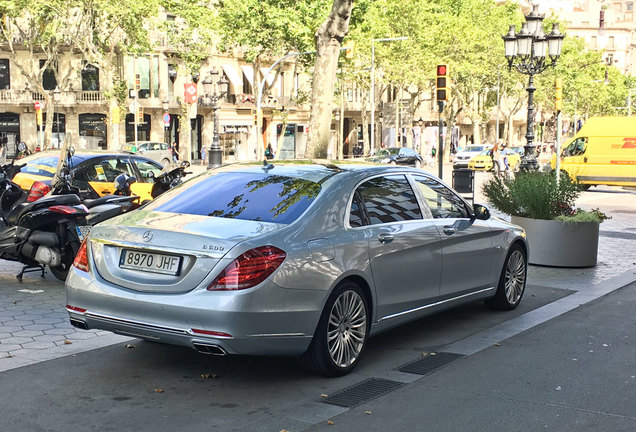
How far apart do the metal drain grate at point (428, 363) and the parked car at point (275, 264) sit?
1.13ft

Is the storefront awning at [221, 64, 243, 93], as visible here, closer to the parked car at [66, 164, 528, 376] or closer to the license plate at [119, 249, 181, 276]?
the parked car at [66, 164, 528, 376]

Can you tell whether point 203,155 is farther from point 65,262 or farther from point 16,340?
point 16,340

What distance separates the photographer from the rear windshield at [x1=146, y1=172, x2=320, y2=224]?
19.5 feet

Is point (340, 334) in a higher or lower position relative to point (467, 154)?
lower

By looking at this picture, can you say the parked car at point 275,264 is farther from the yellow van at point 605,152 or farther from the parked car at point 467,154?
the parked car at point 467,154

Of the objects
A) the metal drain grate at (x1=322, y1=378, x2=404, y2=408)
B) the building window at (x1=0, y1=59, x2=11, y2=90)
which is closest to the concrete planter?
the metal drain grate at (x1=322, y1=378, x2=404, y2=408)

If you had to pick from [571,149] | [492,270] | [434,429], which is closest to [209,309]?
[434,429]

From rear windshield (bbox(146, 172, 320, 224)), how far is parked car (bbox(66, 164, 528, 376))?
0.01 meters

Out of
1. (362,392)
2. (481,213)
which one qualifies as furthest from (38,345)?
(481,213)

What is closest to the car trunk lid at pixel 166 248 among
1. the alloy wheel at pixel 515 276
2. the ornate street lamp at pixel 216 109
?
the alloy wheel at pixel 515 276

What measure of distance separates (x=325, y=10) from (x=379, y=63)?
1326cm

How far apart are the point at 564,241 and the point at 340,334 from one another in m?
6.24

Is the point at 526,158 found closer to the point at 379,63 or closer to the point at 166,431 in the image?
the point at 166,431

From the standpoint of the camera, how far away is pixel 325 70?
646 inches
